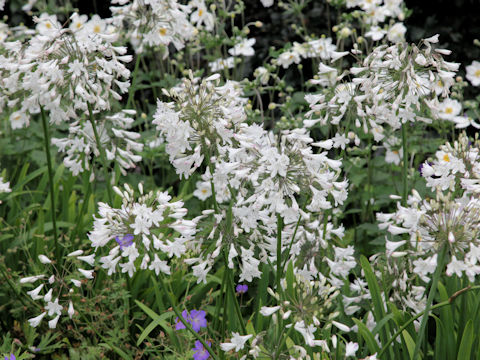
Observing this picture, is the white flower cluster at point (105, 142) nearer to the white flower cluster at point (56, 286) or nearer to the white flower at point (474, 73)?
the white flower cluster at point (56, 286)

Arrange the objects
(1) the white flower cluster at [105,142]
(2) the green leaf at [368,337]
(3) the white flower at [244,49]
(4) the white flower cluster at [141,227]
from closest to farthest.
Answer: (4) the white flower cluster at [141,227] < (2) the green leaf at [368,337] < (1) the white flower cluster at [105,142] < (3) the white flower at [244,49]

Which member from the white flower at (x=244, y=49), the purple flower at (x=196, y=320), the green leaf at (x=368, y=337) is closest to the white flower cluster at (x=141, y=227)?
the purple flower at (x=196, y=320)

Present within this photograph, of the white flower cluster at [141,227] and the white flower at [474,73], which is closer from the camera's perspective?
the white flower cluster at [141,227]

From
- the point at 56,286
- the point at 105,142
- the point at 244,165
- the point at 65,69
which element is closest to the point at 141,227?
the point at 244,165

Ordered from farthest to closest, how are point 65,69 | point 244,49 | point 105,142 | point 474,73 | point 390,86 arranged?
point 474,73 < point 244,49 < point 105,142 < point 65,69 < point 390,86

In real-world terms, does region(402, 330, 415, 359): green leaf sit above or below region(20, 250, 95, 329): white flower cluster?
below

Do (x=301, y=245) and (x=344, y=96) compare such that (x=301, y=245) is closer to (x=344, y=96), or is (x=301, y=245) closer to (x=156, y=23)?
(x=344, y=96)

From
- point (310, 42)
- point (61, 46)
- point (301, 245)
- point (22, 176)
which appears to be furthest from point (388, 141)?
point (22, 176)

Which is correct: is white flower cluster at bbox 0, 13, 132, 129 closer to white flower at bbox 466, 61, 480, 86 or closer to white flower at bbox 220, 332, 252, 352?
white flower at bbox 220, 332, 252, 352

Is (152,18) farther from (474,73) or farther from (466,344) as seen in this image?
(474,73)

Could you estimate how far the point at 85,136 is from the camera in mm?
3324

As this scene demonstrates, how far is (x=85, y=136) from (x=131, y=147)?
0.90ft

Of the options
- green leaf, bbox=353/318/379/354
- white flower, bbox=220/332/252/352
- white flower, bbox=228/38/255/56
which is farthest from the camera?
white flower, bbox=228/38/255/56

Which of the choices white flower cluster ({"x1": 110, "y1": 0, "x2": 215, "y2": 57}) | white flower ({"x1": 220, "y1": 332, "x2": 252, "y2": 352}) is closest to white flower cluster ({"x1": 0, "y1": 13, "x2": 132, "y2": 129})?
white flower cluster ({"x1": 110, "y1": 0, "x2": 215, "y2": 57})
